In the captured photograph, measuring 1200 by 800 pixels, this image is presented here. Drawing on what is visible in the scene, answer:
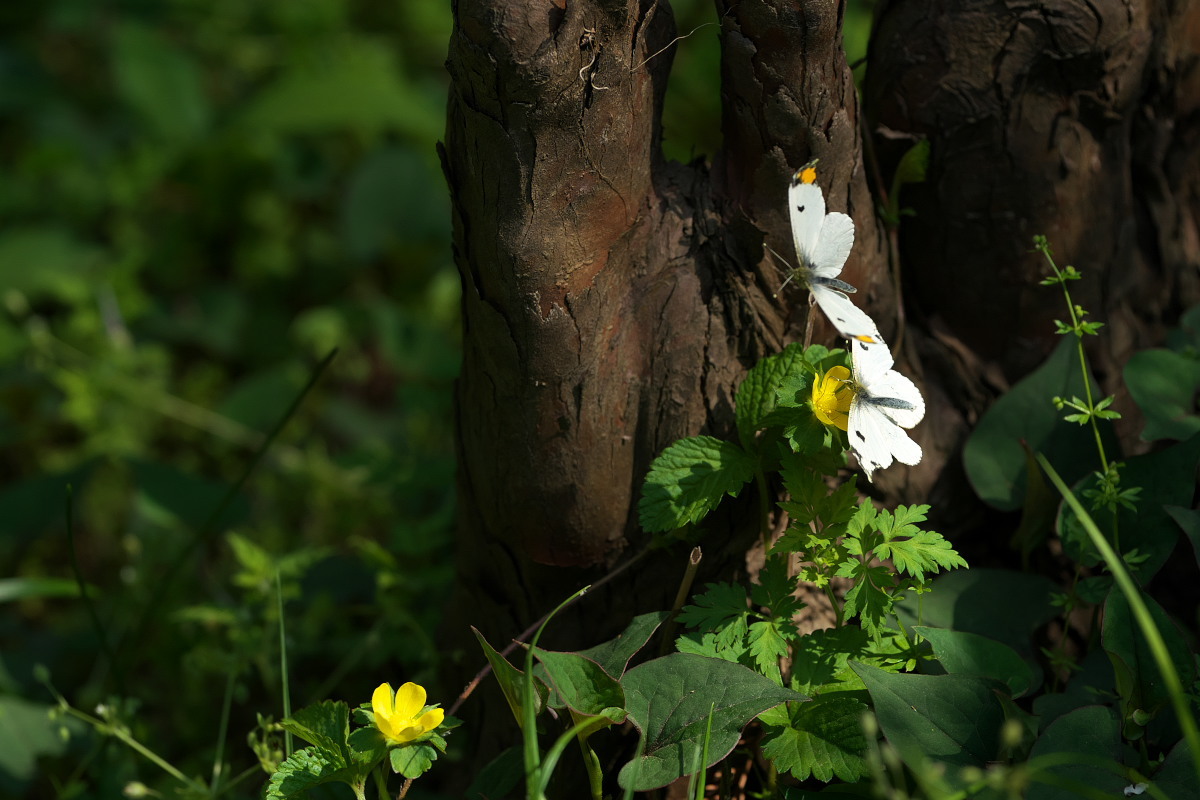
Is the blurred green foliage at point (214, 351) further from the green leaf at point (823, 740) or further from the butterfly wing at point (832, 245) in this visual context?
the butterfly wing at point (832, 245)

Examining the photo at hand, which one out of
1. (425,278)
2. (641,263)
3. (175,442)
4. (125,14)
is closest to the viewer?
(641,263)

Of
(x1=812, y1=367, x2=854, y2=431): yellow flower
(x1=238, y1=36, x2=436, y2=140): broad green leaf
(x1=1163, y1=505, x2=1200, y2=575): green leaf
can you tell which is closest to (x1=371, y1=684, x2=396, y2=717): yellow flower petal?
(x1=812, y1=367, x2=854, y2=431): yellow flower

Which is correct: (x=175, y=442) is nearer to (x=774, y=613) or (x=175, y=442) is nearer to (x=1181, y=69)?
(x=774, y=613)

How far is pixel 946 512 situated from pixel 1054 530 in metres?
0.15

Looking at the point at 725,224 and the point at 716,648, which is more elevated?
the point at 725,224

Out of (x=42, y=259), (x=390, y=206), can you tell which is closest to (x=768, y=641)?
(x=390, y=206)

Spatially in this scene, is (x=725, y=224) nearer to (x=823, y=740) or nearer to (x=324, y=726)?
(x=823, y=740)

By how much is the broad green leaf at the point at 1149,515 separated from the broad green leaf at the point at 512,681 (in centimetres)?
69

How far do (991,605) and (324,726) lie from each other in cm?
87

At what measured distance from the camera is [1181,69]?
1.50m

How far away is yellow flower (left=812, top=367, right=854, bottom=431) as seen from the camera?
1.06 meters

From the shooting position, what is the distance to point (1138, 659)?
1.05 m

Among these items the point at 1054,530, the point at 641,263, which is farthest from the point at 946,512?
the point at 641,263

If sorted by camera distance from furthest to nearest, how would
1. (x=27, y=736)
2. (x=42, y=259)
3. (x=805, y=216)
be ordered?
(x=42, y=259) → (x=27, y=736) → (x=805, y=216)
